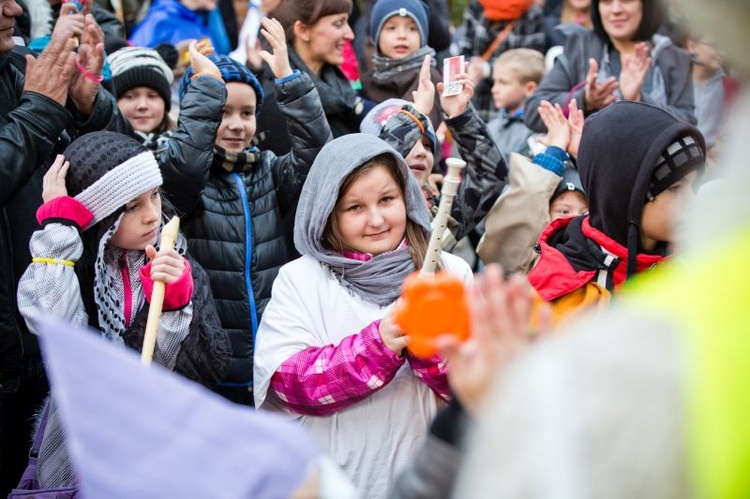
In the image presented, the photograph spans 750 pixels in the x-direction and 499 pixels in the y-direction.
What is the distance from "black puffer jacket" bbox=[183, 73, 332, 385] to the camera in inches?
154

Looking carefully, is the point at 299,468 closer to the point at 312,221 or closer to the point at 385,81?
the point at 312,221

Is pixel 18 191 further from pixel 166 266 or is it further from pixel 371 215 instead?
pixel 371 215

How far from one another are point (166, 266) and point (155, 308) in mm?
226

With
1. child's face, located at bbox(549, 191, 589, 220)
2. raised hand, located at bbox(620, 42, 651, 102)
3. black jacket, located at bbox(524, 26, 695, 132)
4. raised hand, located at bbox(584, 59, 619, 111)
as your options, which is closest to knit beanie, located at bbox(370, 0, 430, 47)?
black jacket, located at bbox(524, 26, 695, 132)

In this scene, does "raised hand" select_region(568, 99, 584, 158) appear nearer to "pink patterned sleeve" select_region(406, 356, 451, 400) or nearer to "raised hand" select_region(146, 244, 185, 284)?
"pink patterned sleeve" select_region(406, 356, 451, 400)

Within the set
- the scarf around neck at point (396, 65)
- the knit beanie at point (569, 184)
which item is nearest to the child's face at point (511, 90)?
the scarf around neck at point (396, 65)

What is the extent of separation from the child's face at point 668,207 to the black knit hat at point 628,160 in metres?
0.03

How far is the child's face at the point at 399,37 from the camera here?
5.41 m

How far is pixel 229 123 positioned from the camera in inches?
163

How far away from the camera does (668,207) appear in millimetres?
3031

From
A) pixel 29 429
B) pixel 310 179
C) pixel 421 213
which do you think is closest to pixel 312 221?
pixel 310 179

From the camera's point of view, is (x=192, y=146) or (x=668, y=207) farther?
(x=192, y=146)

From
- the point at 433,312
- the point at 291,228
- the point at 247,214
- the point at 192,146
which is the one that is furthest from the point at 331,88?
the point at 433,312

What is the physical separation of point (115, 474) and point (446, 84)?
302 cm
